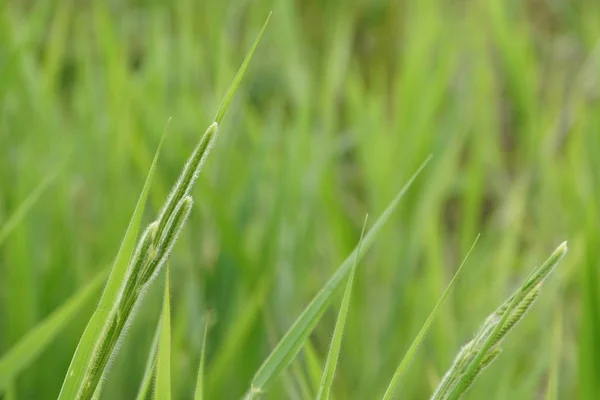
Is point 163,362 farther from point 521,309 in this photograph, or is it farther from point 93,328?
point 521,309

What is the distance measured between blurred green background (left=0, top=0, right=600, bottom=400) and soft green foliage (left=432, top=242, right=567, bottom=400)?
19 cm

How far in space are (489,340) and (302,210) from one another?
0.55m

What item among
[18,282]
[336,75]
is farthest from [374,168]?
[18,282]

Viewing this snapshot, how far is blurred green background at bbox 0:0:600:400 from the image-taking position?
2.17ft

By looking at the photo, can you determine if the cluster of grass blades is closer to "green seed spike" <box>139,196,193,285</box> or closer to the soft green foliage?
"green seed spike" <box>139,196,193,285</box>

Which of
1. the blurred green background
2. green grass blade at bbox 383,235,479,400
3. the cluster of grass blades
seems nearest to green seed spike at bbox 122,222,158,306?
the cluster of grass blades

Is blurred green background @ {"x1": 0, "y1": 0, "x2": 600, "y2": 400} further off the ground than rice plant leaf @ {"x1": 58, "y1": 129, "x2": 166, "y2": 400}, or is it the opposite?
rice plant leaf @ {"x1": 58, "y1": 129, "x2": 166, "y2": 400}

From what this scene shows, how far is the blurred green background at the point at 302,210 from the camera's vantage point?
0.66 metres

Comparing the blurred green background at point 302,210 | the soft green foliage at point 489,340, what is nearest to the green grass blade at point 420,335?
the soft green foliage at point 489,340

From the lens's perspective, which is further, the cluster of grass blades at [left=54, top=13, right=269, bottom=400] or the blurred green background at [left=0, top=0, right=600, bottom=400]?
the blurred green background at [left=0, top=0, right=600, bottom=400]

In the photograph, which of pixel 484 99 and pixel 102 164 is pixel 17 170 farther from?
pixel 484 99

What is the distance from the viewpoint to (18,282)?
24.4 inches

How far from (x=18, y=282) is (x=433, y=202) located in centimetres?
47

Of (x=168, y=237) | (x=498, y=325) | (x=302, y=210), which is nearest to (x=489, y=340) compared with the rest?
(x=498, y=325)
